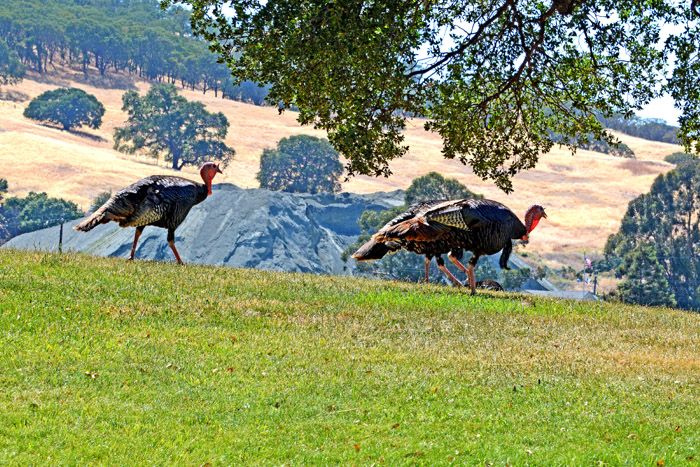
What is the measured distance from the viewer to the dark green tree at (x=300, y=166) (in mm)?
123375

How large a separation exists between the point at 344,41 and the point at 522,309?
736 cm

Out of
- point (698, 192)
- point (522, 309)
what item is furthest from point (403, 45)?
point (698, 192)

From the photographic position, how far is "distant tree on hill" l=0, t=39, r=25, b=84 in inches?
5910

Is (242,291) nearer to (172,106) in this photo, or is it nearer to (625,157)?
(172,106)

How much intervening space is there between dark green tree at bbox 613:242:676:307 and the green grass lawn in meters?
45.7

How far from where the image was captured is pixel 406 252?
6488 centimetres

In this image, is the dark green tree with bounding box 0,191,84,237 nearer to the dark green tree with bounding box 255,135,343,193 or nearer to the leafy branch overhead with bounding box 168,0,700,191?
the dark green tree with bounding box 255,135,343,193

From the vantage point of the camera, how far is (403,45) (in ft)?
62.6

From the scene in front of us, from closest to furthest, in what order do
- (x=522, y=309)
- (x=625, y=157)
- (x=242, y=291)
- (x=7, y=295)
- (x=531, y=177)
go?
(x=7, y=295) < (x=242, y=291) < (x=522, y=309) < (x=531, y=177) < (x=625, y=157)

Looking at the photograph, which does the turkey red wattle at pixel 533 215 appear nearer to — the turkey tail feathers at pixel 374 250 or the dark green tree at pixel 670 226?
the turkey tail feathers at pixel 374 250

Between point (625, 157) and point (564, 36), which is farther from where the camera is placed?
point (625, 157)

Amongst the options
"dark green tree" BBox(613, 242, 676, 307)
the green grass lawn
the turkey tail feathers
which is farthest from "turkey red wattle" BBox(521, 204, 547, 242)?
"dark green tree" BBox(613, 242, 676, 307)

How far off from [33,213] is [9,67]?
79.4 m

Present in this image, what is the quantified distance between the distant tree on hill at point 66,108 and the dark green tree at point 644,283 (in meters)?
104
